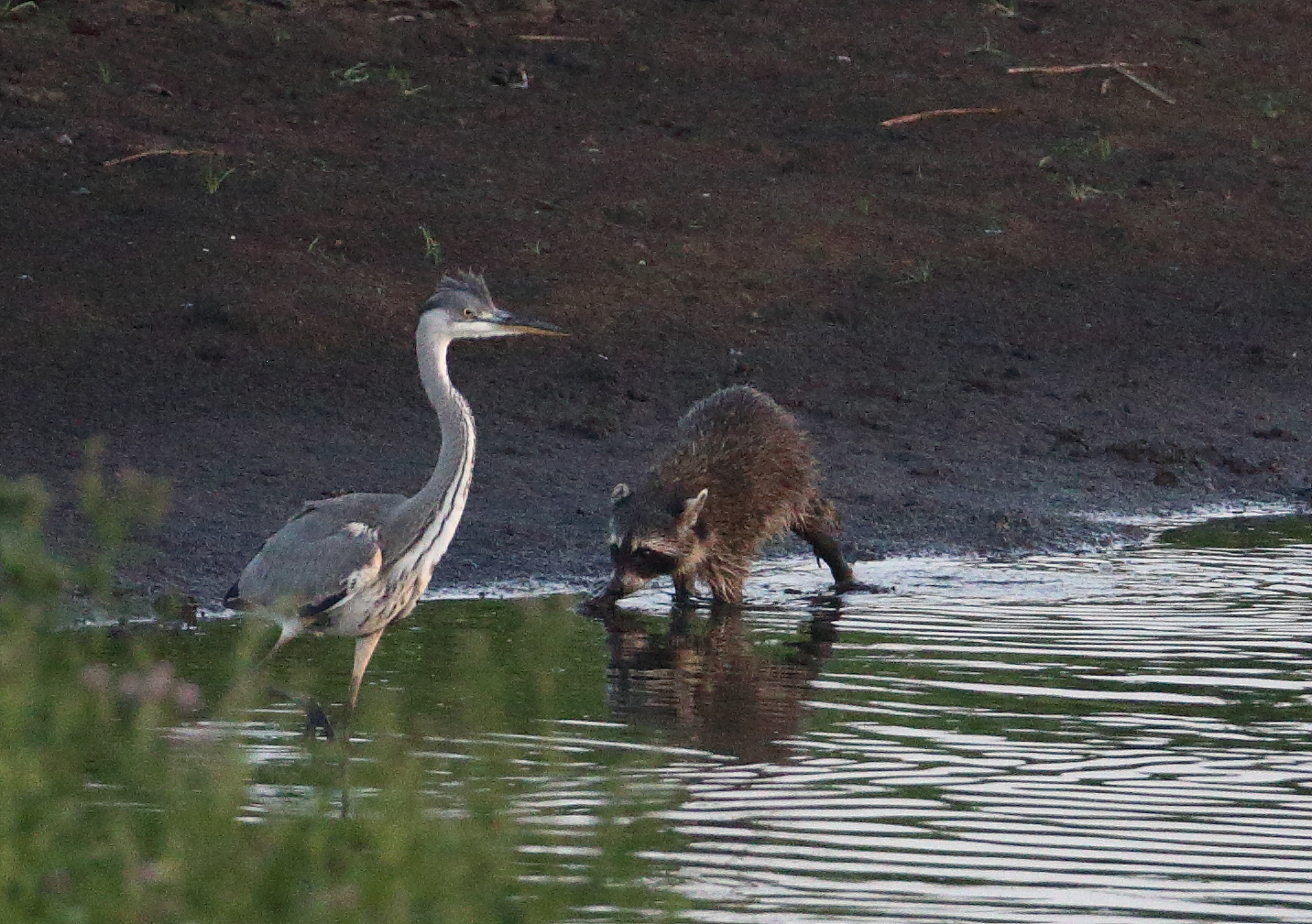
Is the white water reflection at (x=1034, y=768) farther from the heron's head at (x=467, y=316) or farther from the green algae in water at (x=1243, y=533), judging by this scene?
the heron's head at (x=467, y=316)

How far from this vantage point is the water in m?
6.13

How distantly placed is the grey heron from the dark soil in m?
2.37

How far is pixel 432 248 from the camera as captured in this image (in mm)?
14258

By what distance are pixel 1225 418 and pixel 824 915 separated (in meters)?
8.98

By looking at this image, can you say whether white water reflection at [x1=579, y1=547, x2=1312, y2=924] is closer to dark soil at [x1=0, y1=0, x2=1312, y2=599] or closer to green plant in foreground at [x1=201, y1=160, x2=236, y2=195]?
dark soil at [x1=0, y1=0, x2=1312, y2=599]

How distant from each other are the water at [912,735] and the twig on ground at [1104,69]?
343 inches

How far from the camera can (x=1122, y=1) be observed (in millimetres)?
20969

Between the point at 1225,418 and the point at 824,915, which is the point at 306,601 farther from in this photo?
the point at 1225,418

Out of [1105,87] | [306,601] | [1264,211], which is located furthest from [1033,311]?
[306,601]

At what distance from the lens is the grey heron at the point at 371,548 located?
768 cm

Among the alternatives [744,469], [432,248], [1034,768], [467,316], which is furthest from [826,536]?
[432,248]

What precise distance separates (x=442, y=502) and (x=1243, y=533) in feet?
18.2

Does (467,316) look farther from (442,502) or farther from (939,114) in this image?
(939,114)

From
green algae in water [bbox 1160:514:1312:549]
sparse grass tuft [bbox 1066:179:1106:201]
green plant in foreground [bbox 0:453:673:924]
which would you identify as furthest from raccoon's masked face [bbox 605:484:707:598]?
sparse grass tuft [bbox 1066:179:1106:201]
